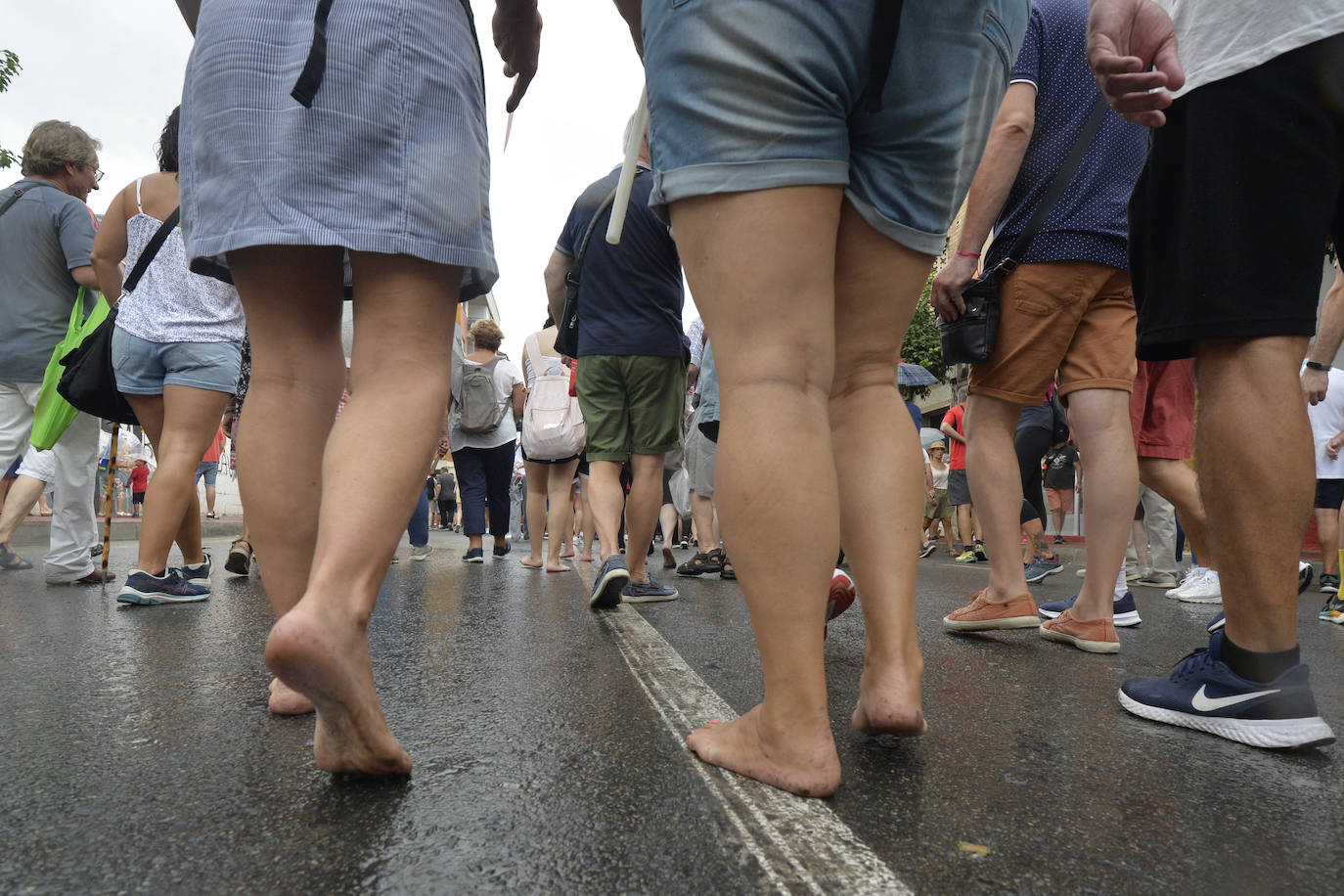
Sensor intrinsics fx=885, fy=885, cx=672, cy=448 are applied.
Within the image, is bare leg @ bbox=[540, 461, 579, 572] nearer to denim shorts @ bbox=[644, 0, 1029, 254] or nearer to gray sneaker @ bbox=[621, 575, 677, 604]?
gray sneaker @ bbox=[621, 575, 677, 604]

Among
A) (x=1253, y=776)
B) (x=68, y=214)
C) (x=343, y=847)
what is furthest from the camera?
(x=68, y=214)

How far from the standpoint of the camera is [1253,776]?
1385 millimetres

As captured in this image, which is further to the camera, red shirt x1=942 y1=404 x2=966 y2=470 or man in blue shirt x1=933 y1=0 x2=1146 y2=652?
red shirt x1=942 y1=404 x2=966 y2=470

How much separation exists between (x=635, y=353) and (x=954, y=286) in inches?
69.9

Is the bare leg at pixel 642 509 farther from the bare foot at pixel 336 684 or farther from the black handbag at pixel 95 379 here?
the bare foot at pixel 336 684

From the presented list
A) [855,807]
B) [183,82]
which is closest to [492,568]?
[183,82]

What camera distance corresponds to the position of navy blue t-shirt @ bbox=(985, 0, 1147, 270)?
9.10 feet

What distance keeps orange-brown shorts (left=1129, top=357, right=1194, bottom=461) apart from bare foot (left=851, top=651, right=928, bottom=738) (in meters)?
2.83

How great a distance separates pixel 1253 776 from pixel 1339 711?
72 centimetres

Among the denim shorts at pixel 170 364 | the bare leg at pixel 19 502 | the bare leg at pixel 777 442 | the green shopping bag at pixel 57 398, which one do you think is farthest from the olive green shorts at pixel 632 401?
the bare leg at pixel 19 502

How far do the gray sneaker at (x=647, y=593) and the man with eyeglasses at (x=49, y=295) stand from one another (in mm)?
2839

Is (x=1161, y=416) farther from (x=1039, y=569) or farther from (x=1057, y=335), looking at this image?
(x=1039, y=569)

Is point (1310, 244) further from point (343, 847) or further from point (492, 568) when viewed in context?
point (492, 568)

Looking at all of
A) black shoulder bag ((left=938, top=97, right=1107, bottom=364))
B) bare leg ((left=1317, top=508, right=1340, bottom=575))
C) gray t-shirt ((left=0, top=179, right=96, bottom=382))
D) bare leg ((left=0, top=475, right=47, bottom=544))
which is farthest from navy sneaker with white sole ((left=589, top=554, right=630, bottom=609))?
bare leg ((left=1317, top=508, right=1340, bottom=575))
